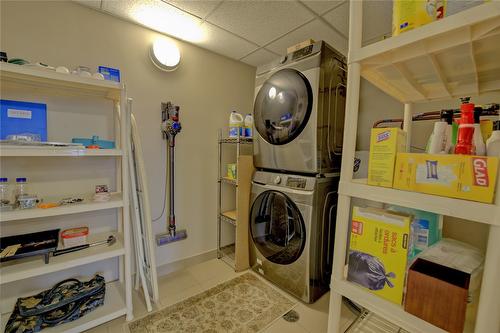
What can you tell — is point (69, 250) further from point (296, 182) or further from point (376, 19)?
point (376, 19)

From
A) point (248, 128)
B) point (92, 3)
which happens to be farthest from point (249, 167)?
point (92, 3)

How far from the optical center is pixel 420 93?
980 millimetres

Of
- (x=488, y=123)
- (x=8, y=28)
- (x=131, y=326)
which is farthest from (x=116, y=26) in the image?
(x=488, y=123)

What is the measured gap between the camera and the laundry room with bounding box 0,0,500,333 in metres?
0.60

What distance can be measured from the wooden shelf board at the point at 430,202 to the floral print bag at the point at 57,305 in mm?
1697

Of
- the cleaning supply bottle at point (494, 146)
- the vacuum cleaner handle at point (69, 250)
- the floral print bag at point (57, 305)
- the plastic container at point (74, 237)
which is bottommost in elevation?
the floral print bag at point (57, 305)

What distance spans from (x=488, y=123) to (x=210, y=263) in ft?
7.32

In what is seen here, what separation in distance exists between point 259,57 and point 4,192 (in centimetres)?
230

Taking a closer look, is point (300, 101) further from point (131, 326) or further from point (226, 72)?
point (131, 326)

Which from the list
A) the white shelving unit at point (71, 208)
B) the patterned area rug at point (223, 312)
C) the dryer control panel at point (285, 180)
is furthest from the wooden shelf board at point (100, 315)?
the dryer control panel at point (285, 180)

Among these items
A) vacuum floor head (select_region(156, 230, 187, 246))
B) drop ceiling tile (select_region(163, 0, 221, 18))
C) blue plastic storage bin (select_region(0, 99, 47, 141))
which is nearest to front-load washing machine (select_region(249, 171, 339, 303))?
vacuum floor head (select_region(156, 230, 187, 246))

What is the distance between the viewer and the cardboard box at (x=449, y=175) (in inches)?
19.7

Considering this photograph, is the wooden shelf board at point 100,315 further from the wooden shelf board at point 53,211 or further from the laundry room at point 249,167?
the wooden shelf board at point 53,211

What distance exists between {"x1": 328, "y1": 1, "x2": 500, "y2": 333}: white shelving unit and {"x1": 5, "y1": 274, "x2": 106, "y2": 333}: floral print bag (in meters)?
1.50
